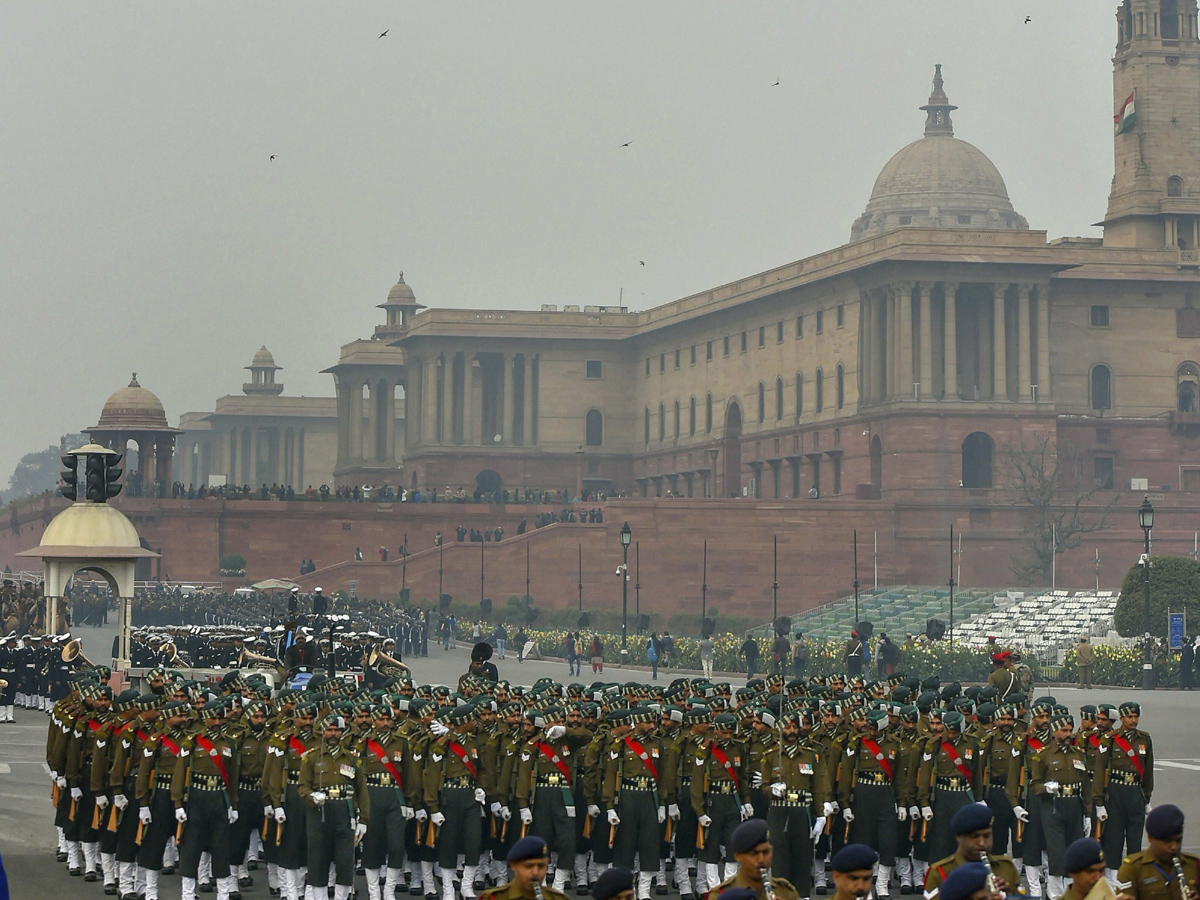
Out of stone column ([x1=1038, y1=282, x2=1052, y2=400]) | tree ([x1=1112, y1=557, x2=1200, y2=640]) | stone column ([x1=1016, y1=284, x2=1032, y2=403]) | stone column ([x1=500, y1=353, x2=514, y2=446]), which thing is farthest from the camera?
stone column ([x1=500, y1=353, x2=514, y2=446])

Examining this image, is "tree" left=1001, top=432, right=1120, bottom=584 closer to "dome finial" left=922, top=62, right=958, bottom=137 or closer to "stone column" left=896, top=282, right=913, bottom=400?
"stone column" left=896, top=282, right=913, bottom=400

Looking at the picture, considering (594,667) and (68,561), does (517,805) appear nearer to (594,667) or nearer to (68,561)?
(68,561)

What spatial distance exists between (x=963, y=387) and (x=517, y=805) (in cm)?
6664

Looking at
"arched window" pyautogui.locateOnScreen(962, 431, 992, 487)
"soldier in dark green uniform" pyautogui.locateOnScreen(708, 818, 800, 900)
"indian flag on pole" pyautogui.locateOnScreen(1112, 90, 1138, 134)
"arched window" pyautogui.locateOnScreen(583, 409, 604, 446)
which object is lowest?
"soldier in dark green uniform" pyautogui.locateOnScreen(708, 818, 800, 900)

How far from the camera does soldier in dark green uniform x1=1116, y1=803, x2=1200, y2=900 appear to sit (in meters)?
12.0

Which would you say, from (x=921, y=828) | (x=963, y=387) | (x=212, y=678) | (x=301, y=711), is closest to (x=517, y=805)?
(x=301, y=711)

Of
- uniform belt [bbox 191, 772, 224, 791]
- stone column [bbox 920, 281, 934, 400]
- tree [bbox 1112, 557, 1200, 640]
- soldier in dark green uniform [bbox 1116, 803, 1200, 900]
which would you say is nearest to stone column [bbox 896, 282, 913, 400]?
stone column [bbox 920, 281, 934, 400]

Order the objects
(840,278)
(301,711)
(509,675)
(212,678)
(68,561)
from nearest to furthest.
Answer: (301,711) → (212,678) → (68,561) → (509,675) → (840,278)

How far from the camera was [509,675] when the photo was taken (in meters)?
51.7

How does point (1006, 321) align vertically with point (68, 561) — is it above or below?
above

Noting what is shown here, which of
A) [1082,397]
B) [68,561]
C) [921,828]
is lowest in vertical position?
[921,828]

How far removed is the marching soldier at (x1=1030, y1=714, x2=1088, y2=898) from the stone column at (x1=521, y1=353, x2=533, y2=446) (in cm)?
8870

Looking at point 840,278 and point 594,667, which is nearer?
point 594,667

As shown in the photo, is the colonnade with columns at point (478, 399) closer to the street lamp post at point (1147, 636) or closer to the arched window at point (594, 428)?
the arched window at point (594, 428)
